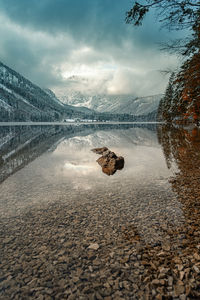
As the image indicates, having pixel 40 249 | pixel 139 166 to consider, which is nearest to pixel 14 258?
pixel 40 249

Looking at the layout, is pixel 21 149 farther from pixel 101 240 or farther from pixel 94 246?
pixel 94 246

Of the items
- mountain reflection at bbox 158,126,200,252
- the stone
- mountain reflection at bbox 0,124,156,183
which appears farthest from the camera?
mountain reflection at bbox 0,124,156,183

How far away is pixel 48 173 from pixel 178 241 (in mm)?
10743

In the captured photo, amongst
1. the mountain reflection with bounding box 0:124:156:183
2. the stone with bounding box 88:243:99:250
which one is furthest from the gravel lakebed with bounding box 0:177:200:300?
the mountain reflection with bounding box 0:124:156:183

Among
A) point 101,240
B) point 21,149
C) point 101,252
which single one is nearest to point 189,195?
point 101,240

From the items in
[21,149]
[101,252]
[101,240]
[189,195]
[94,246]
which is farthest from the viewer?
[21,149]

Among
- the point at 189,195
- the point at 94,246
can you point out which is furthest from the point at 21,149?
the point at 189,195

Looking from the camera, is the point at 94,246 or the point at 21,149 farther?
the point at 21,149

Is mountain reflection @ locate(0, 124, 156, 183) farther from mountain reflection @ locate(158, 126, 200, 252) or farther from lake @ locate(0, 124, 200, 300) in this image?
mountain reflection @ locate(158, 126, 200, 252)

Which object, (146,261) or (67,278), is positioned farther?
(146,261)

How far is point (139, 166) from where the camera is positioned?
51.1 ft

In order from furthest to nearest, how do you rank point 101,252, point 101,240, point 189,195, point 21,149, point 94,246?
point 21,149 → point 189,195 → point 101,240 → point 94,246 → point 101,252

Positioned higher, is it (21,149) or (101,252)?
(21,149)

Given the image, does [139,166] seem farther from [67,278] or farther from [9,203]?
[67,278]
